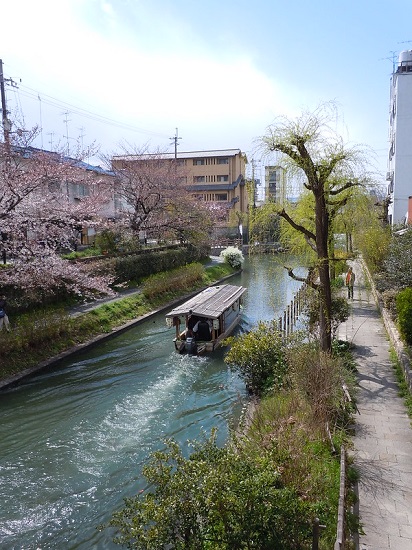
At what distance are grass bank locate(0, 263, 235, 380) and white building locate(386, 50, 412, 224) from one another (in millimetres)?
22159

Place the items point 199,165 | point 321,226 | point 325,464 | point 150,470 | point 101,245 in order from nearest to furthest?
point 150,470 → point 325,464 → point 321,226 → point 101,245 → point 199,165

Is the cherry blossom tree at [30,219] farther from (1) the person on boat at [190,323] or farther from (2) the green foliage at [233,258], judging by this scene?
(2) the green foliage at [233,258]

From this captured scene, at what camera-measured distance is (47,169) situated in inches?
583

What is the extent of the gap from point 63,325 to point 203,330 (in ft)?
16.5

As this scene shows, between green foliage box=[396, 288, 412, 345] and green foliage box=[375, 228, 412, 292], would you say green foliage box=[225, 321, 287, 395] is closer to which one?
green foliage box=[396, 288, 412, 345]

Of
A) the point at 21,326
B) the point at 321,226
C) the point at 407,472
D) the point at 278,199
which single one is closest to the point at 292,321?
the point at 278,199

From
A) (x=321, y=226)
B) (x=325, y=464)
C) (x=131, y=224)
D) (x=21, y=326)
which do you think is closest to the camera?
(x=325, y=464)

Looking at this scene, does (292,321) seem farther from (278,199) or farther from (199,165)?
(199,165)

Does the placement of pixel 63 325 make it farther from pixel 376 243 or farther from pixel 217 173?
pixel 217 173

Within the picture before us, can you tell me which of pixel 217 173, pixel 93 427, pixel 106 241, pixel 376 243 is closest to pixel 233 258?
pixel 106 241

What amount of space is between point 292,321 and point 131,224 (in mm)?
15061

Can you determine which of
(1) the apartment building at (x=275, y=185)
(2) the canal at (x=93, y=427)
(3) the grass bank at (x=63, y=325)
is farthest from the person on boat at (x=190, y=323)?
(1) the apartment building at (x=275, y=185)

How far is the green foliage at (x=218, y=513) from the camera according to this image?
4.36 meters

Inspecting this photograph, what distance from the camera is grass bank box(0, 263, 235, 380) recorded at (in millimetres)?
13523
